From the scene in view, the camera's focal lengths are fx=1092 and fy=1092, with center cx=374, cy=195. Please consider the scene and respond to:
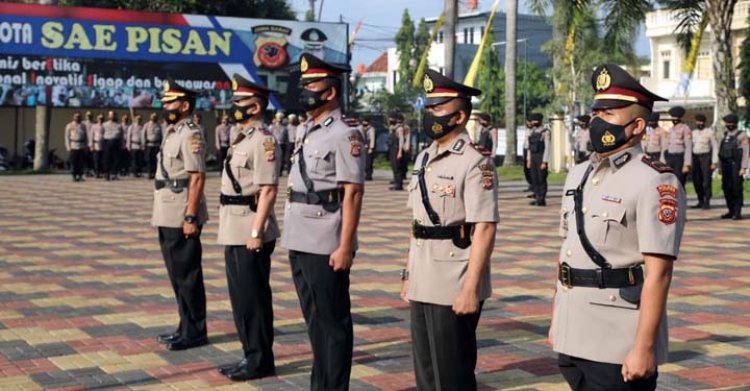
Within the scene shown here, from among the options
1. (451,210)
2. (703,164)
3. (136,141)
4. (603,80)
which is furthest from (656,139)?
(603,80)

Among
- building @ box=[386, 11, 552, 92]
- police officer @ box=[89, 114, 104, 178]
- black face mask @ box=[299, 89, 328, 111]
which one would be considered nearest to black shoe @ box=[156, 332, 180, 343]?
black face mask @ box=[299, 89, 328, 111]

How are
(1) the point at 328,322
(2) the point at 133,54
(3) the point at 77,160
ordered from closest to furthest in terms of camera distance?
1. (1) the point at 328,322
2. (3) the point at 77,160
3. (2) the point at 133,54

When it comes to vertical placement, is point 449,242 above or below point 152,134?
below

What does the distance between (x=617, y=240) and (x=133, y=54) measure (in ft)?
104

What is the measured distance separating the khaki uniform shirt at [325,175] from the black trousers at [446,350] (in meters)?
1.09

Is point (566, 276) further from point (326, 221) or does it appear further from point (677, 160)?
point (677, 160)

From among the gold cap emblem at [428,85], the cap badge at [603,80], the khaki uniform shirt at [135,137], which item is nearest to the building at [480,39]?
the khaki uniform shirt at [135,137]

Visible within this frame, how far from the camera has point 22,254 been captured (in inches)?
512

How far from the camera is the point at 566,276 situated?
4.29 m

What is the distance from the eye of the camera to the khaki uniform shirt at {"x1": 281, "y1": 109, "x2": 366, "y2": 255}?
609cm

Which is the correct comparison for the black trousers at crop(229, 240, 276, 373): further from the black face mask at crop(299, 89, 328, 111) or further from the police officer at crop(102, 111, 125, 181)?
the police officer at crop(102, 111, 125, 181)

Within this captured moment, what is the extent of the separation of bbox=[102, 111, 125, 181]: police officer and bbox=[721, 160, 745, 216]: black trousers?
17.3 meters

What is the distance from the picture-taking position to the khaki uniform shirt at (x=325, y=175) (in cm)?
609

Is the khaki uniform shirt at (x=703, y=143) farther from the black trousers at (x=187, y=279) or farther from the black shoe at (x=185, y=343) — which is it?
the black shoe at (x=185, y=343)
